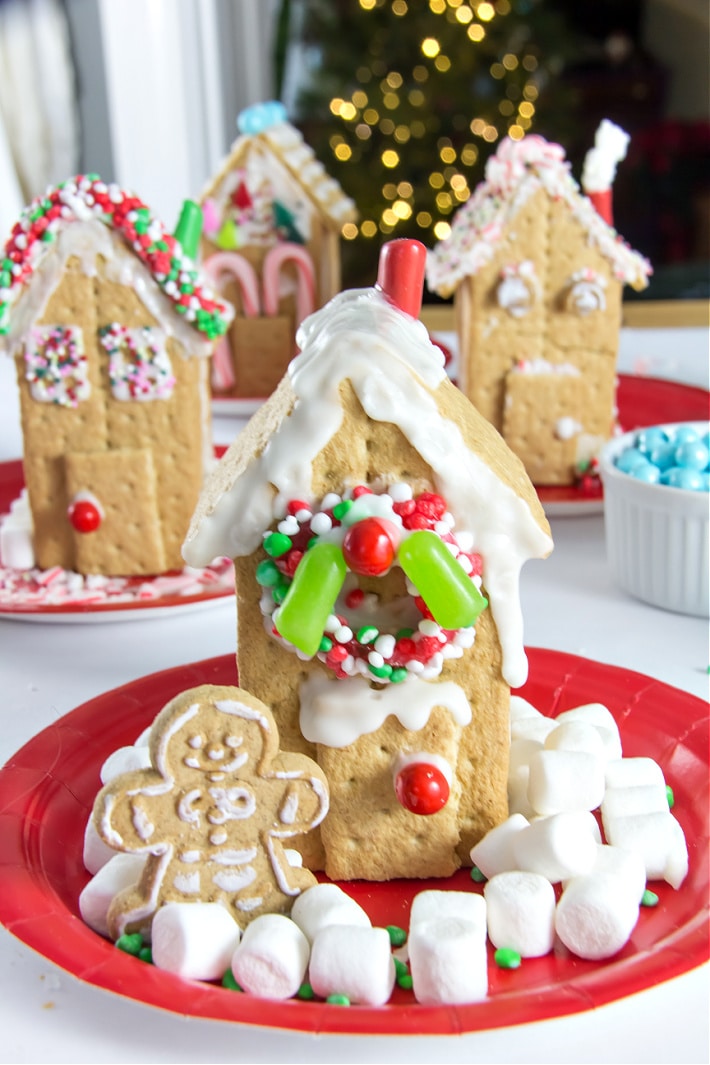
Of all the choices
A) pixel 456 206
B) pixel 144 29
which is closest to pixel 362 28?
pixel 456 206

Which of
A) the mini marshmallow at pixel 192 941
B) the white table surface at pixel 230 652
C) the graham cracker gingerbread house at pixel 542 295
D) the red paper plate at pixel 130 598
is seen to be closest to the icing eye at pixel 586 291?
the graham cracker gingerbread house at pixel 542 295

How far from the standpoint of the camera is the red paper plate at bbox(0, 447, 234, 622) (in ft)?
4.77

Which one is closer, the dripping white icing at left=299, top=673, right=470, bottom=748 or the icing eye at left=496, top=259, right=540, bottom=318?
the dripping white icing at left=299, top=673, right=470, bottom=748

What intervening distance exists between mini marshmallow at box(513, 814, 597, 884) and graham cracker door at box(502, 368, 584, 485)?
1051 millimetres

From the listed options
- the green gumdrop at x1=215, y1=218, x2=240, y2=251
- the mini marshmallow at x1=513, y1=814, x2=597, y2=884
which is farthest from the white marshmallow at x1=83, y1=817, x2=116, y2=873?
the green gumdrop at x1=215, y1=218, x2=240, y2=251

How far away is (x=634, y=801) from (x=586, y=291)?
1033 mm

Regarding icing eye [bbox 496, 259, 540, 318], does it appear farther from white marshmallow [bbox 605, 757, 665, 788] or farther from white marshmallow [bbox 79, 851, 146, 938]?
white marshmallow [bbox 79, 851, 146, 938]

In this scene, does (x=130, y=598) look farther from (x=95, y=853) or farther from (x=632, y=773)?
(x=632, y=773)

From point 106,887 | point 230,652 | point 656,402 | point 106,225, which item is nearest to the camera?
point 106,887

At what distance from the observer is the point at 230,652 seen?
4.58 ft

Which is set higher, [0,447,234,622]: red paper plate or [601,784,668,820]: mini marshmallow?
[601,784,668,820]: mini marshmallow

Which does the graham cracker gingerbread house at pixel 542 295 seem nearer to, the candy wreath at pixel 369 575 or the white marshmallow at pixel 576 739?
the white marshmallow at pixel 576 739

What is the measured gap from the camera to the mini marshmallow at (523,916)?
843 millimetres

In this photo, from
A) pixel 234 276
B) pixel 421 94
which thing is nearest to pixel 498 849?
pixel 234 276
